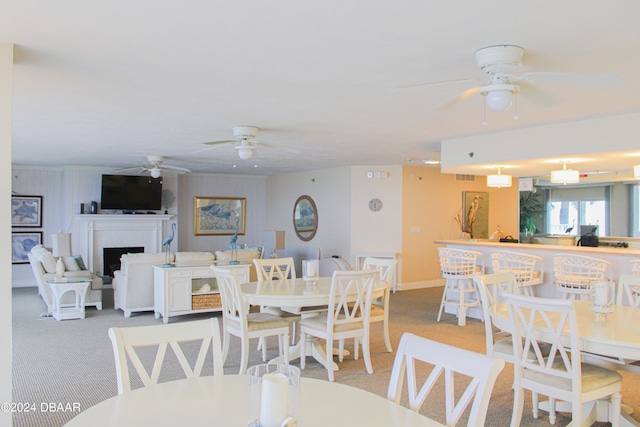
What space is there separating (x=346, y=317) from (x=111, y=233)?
749 cm

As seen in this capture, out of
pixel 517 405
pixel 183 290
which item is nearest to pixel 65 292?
pixel 183 290

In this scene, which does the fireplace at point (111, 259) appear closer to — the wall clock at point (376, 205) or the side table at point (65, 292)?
the side table at point (65, 292)

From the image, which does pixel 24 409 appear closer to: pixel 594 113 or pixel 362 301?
pixel 362 301

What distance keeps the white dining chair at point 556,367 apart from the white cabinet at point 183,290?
459 centimetres

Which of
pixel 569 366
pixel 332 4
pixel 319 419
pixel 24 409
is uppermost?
pixel 332 4

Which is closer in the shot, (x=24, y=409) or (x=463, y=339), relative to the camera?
(x=24, y=409)

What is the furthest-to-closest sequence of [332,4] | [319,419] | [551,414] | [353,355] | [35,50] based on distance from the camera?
1. [353,355]
2. [551,414]
3. [35,50]
4. [332,4]
5. [319,419]

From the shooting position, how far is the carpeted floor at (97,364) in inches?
146

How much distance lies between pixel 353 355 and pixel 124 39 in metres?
3.63

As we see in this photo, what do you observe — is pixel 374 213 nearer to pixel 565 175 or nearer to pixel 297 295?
pixel 565 175

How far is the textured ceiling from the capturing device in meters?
2.40

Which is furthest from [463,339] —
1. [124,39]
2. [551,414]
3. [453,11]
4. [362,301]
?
[124,39]

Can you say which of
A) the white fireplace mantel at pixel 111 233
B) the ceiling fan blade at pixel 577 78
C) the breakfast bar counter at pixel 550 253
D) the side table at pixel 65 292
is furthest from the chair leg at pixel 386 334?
the white fireplace mantel at pixel 111 233

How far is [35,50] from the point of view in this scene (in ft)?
9.80
